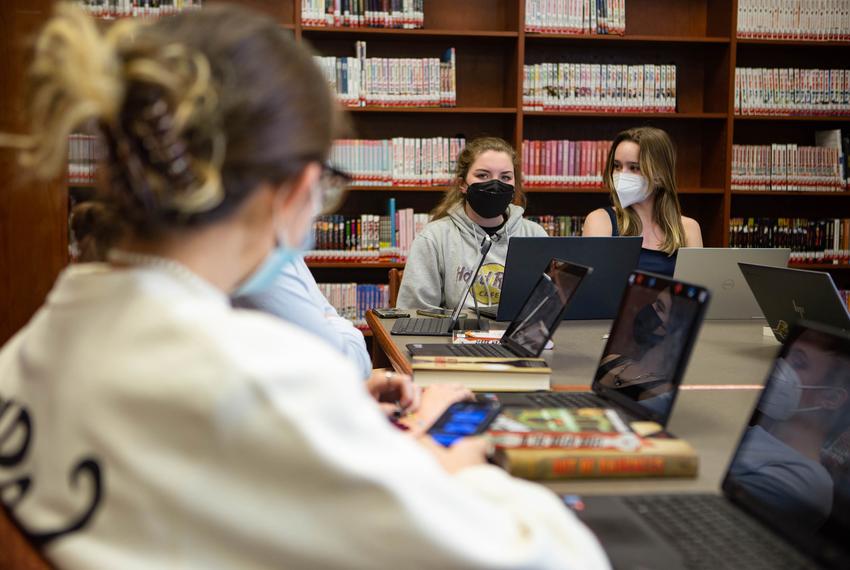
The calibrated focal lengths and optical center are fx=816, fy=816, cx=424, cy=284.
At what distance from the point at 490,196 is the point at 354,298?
4.32ft

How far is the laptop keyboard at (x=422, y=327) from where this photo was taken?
2307mm

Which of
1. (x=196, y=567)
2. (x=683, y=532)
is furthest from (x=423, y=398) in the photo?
(x=196, y=567)

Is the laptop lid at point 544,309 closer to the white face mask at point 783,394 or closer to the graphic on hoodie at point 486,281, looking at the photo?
the white face mask at point 783,394

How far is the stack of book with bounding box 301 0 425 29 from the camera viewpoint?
156 inches

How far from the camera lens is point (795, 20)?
425cm

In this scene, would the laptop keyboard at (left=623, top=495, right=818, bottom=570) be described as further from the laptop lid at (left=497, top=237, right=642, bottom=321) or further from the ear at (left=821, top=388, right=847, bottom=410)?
the laptop lid at (left=497, top=237, right=642, bottom=321)

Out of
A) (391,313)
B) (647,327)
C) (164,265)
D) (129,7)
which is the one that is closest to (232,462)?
(164,265)

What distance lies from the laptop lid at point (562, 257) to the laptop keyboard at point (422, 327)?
18cm

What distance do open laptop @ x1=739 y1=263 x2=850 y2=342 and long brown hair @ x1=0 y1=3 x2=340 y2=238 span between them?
1.46m

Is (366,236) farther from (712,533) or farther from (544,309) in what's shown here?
(712,533)

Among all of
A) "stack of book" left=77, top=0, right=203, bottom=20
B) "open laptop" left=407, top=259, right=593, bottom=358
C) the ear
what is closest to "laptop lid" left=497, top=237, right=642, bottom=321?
"open laptop" left=407, top=259, right=593, bottom=358

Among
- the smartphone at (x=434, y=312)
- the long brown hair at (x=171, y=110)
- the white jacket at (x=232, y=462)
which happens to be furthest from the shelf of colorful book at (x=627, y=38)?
the white jacket at (x=232, y=462)

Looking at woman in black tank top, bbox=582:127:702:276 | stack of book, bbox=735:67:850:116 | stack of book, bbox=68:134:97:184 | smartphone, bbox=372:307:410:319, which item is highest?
stack of book, bbox=735:67:850:116

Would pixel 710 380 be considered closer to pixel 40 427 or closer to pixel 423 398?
pixel 423 398
